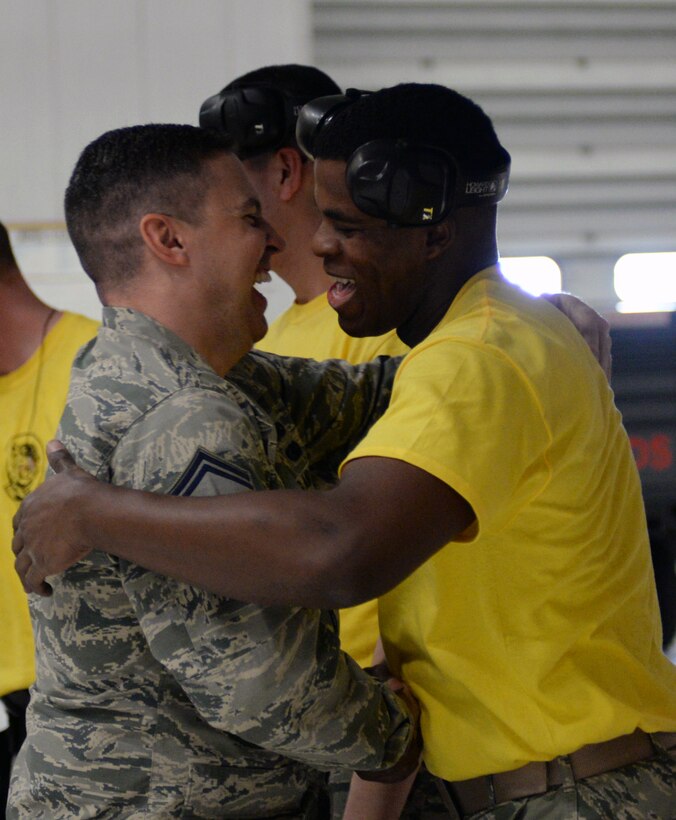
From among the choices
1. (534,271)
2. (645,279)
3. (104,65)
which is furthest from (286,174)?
(645,279)

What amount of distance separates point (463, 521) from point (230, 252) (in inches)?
23.1

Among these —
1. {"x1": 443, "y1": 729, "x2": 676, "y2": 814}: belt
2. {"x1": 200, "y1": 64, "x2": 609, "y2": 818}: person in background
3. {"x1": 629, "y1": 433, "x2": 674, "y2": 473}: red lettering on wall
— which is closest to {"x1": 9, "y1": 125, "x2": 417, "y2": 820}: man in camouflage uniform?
{"x1": 443, "y1": 729, "x2": 676, "y2": 814}: belt

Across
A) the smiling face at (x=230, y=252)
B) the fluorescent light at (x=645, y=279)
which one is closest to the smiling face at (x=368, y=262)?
the smiling face at (x=230, y=252)

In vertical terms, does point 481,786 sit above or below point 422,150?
below

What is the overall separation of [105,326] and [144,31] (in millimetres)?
2729

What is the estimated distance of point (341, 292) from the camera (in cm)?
161

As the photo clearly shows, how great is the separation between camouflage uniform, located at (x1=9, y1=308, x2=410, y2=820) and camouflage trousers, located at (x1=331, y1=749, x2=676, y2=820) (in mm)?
171

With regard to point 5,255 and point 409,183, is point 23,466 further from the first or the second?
point 409,183

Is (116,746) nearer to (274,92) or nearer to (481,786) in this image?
(481,786)

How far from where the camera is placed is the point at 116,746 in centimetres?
147

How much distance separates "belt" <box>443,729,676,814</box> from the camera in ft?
4.78

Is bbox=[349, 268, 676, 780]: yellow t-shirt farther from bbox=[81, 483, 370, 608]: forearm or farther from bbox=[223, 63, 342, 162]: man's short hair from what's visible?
bbox=[223, 63, 342, 162]: man's short hair

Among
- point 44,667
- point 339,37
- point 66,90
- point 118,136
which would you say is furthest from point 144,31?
point 44,667

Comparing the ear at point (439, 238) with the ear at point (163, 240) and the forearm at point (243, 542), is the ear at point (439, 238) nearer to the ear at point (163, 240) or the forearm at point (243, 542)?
the ear at point (163, 240)
